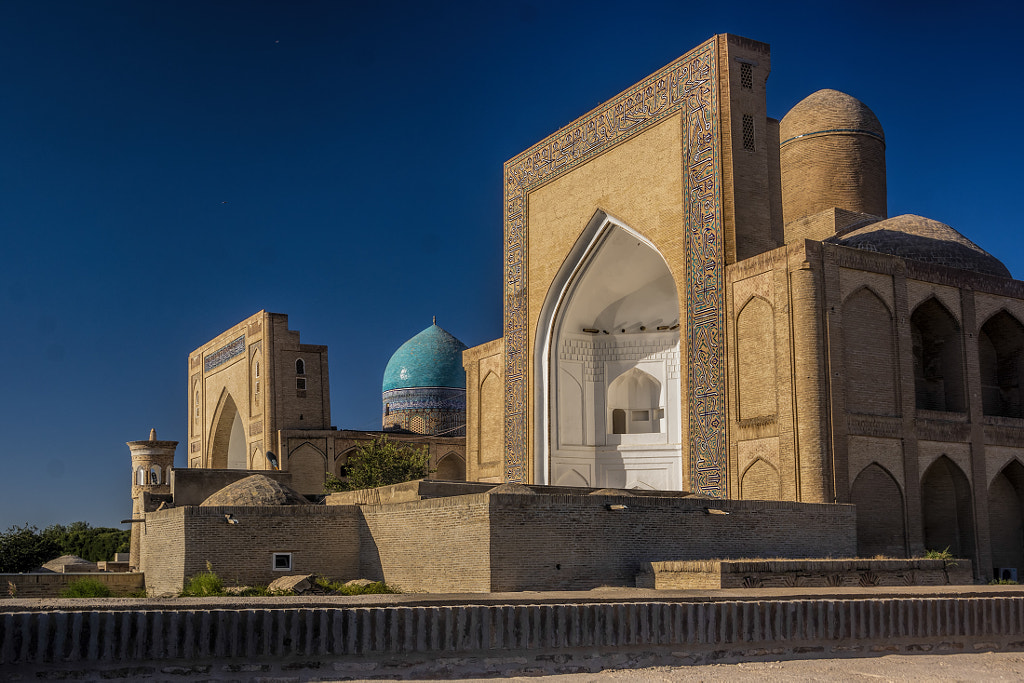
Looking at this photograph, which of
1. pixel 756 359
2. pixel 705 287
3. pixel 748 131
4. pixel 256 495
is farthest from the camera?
pixel 748 131

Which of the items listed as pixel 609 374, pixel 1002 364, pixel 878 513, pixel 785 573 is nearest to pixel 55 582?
pixel 785 573

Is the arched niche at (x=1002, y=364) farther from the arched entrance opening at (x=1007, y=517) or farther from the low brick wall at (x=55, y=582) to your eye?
the low brick wall at (x=55, y=582)

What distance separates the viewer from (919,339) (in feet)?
52.6

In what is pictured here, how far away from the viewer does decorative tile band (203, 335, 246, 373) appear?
28.5 m

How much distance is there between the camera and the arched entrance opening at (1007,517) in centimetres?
1568

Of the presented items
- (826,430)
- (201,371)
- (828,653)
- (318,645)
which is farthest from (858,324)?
(201,371)

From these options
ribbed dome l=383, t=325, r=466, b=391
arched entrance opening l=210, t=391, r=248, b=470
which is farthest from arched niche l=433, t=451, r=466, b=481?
arched entrance opening l=210, t=391, r=248, b=470

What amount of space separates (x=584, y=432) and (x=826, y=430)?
693cm

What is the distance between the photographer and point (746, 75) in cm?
1580

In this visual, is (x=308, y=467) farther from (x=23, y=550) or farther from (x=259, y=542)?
(x=259, y=542)

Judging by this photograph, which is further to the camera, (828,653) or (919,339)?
(919,339)

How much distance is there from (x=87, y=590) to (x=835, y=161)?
15025 millimetres

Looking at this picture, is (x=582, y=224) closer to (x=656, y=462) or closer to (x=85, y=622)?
(x=656, y=462)

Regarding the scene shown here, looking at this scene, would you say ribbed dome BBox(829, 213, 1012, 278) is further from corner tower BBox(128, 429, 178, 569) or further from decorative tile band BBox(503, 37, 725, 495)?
corner tower BBox(128, 429, 178, 569)
